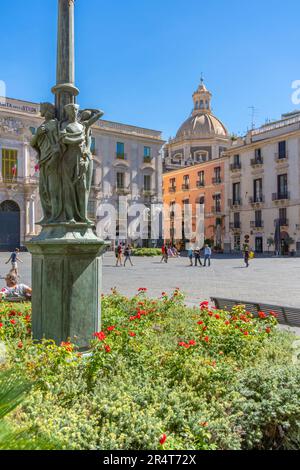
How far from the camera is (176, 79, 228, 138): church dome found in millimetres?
65562

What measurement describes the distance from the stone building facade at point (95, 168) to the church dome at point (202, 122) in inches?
807

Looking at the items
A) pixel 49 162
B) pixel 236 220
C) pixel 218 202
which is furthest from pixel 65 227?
pixel 218 202

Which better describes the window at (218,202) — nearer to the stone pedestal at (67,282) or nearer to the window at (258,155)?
the window at (258,155)

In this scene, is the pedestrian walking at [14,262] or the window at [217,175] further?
the window at [217,175]

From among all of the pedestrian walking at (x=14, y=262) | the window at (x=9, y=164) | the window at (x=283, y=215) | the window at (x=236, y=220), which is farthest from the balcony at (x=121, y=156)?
the pedestrian walking at (x=14, y=262)

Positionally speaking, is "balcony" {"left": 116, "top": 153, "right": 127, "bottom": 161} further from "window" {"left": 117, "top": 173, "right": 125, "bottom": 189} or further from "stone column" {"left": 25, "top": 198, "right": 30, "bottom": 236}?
"stone column" {"left": 25, "top": 198, "right": 30, "bottom": 236}

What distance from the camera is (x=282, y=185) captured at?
40.7 meters

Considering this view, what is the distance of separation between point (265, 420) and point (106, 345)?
1631 mm

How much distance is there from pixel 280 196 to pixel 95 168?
17930 mm

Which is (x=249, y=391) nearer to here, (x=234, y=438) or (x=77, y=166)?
(x=234, y=438)

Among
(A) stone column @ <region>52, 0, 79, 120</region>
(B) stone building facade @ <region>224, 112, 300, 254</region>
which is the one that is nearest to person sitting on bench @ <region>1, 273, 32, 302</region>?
(A) stone column @ <region>52, 0, 79, 120</region>

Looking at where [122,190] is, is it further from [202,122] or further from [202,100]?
[202,100]

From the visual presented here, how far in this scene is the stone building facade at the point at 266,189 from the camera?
129ft
